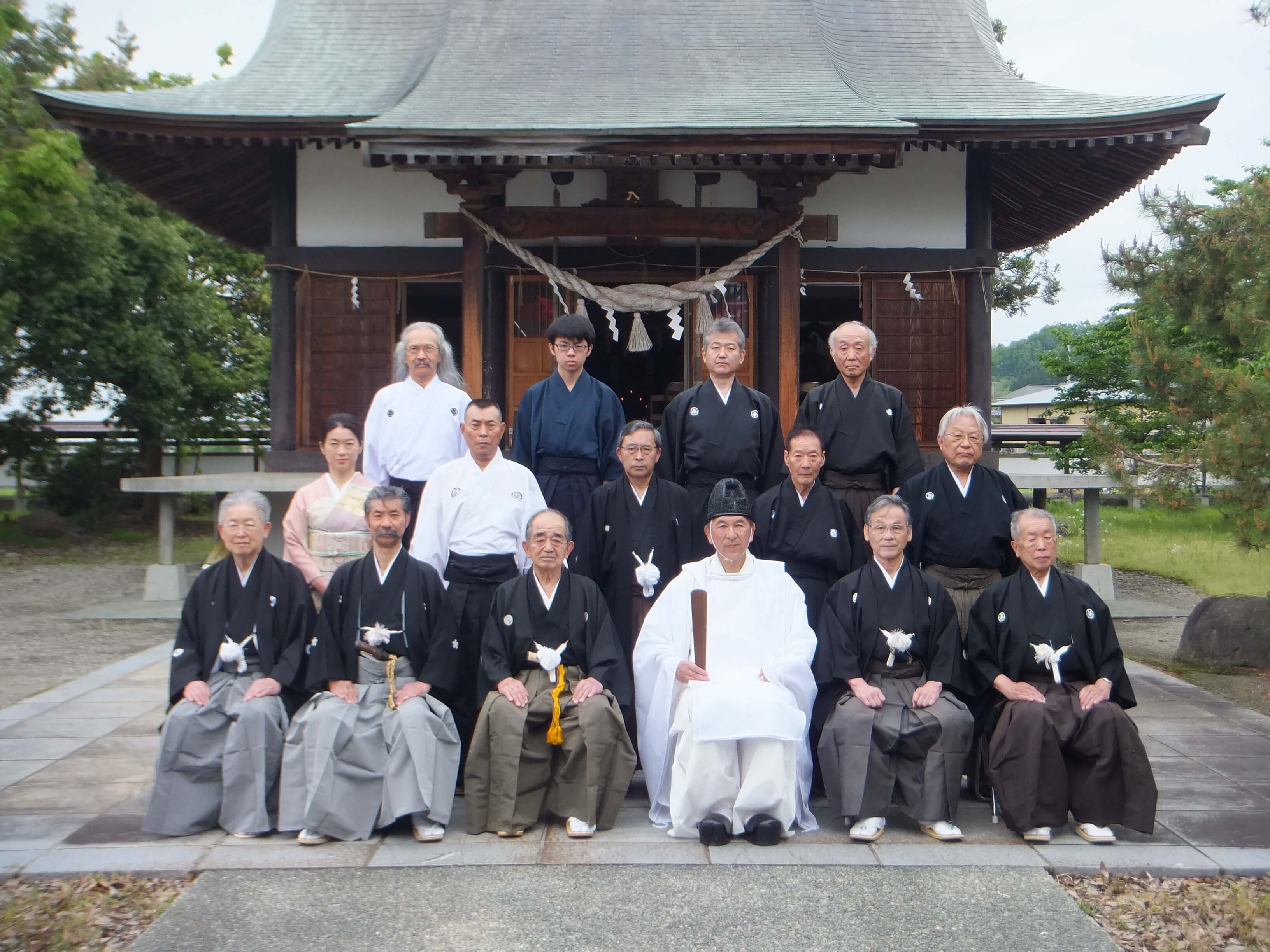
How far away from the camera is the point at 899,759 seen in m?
3.91

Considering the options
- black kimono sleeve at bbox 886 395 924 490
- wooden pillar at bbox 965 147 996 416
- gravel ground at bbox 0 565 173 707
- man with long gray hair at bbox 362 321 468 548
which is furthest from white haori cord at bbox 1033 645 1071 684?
gravel ground at bbox 0 565 173 707

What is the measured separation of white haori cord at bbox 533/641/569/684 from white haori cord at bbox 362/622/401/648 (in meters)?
0.54

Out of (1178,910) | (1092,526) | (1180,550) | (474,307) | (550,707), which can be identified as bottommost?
(1178,910)

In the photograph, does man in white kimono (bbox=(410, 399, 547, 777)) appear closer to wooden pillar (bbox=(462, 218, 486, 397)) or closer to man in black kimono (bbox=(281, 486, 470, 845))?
man in black kimono (bbox=(281, 486, 470, 845))

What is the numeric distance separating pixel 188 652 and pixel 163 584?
7.64m

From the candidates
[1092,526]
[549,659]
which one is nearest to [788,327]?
[549,659]

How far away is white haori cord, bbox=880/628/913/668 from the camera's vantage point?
4.01 m

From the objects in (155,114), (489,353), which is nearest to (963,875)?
(489,353)

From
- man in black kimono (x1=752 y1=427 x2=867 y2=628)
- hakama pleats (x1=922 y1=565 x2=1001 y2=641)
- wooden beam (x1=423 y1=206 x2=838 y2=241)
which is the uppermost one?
wooden beam (x1=423 y1=206 x2=838 y2=241)

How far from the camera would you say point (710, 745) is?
3.79 meters

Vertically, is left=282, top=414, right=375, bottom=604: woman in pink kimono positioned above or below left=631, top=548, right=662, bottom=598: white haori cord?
above

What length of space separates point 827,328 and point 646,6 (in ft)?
13.9

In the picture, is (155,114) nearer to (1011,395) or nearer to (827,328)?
(827,328)

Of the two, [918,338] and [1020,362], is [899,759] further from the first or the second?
[1020,362]
